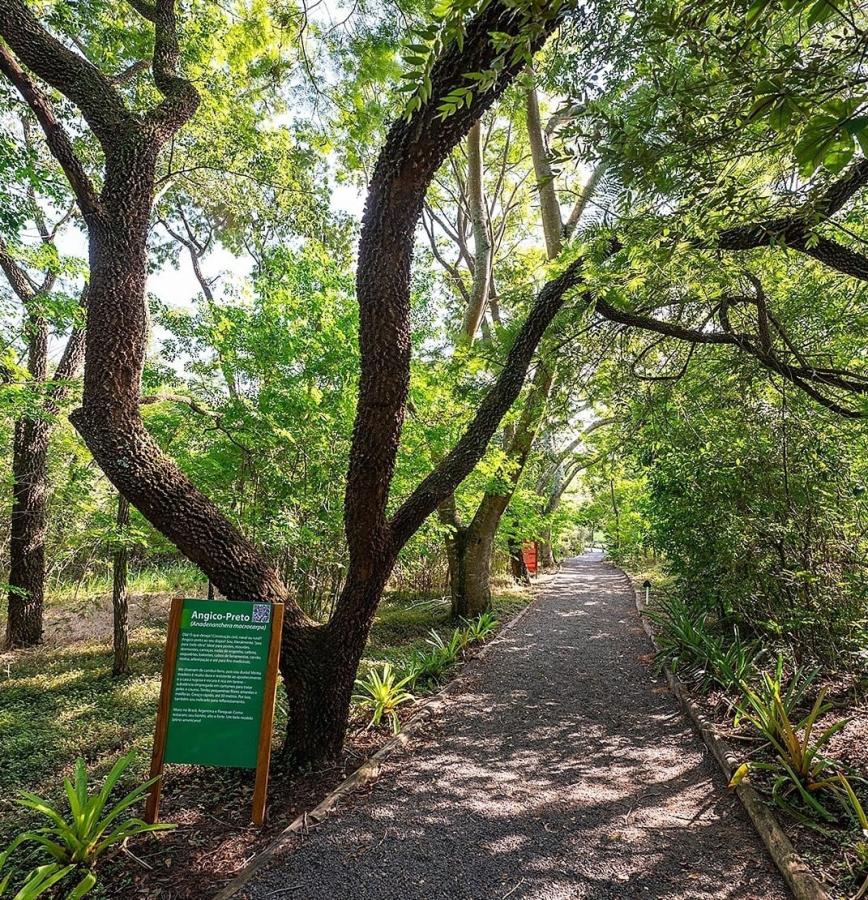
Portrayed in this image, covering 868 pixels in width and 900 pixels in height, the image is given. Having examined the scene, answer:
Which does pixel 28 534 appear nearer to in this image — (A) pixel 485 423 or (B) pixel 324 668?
→ (B) pixel 324 668

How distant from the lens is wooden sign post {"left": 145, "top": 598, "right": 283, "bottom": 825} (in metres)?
3.06

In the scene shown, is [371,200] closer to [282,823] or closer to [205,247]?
[282,823]

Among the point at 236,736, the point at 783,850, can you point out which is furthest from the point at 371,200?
the point at 783,850

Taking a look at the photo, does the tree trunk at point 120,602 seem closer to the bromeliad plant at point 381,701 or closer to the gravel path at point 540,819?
the bromeliad plant at point 381,701

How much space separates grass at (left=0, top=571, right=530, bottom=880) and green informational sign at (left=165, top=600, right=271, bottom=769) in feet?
1.26

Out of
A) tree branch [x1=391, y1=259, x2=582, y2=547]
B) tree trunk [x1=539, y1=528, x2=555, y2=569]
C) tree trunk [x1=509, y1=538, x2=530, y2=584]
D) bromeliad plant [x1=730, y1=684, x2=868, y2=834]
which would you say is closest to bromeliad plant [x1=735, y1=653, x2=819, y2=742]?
bromeliad plant [x1=730, y1=684, x2=868, y2=834]

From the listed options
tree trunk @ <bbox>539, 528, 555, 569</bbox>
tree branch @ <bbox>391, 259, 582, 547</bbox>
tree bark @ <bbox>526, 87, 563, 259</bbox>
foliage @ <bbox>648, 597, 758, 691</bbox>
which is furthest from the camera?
tree trunk @ <bbox>539, 528, 555, 569</bbox>

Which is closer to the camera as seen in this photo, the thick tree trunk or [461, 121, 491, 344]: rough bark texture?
the thick tree trunk

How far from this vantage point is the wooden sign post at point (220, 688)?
3.06 metres

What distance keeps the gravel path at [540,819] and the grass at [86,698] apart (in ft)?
4.80

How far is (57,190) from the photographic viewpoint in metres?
5.33

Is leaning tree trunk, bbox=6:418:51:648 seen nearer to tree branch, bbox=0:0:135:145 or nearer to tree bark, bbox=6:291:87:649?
tree bark, bbox=6:291:87:649

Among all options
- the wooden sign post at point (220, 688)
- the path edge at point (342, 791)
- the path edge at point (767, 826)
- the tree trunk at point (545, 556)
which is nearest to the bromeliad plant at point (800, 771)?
the path edge at point (767, 826)

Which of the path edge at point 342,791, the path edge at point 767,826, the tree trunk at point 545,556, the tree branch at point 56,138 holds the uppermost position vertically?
the tree branch at point 56,138
